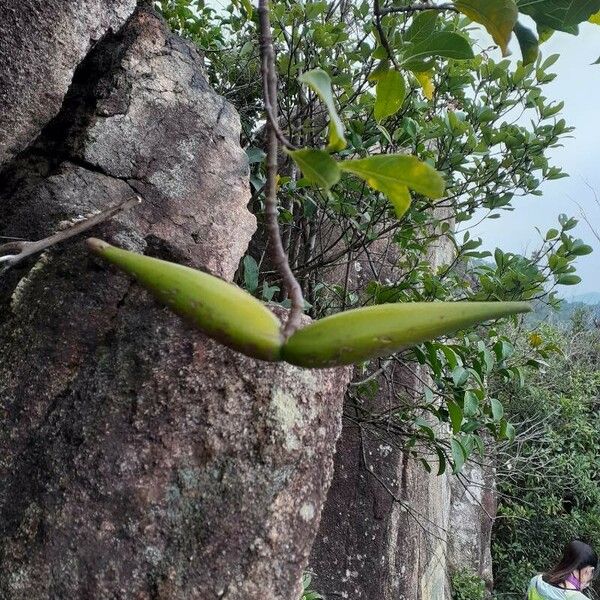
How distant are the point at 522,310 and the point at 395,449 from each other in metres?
1.96

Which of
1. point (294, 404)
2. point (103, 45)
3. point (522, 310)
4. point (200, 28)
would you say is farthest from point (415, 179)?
point (200, 28)

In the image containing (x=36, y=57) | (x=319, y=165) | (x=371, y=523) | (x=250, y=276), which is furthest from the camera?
(x=371, y=523)

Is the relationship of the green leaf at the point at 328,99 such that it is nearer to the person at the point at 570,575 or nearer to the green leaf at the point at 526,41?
the green leaf at the point at 526,41

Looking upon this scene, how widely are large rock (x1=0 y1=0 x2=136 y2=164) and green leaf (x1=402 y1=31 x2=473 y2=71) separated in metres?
0.69

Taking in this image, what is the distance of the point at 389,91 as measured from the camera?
2.83ft

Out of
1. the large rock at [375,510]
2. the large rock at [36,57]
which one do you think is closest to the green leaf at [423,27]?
the large rock at [36,57]

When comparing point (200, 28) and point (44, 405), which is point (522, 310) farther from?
point (200, 28)

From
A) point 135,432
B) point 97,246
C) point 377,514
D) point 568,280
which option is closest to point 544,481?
point 377,514

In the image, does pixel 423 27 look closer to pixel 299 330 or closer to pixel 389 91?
pixel 389 91

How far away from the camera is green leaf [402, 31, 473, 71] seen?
0.80m

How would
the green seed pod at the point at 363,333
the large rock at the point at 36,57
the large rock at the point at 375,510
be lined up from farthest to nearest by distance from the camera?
the large rock at the point at 375,510, the large rock at the point at 36,57, the green seed pod at the point at 363,333

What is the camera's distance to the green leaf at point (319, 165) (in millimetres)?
532

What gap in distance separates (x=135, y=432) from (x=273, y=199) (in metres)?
0.58

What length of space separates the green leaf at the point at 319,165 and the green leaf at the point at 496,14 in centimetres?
39
